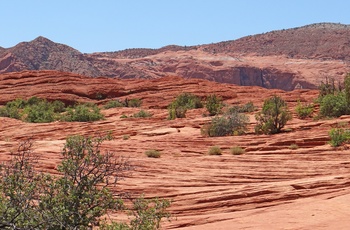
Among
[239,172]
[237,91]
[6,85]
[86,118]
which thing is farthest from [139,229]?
[6,85]

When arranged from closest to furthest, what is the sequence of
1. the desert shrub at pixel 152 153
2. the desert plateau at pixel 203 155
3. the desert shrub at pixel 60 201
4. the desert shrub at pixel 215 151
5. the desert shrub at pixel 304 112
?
the desert shrub at pixel 60 201
the desert plateau at pixel 203 155
the desert shrub at pixel 152 153
the desert shrub at pixel 215 151
the desert shrub at pixel 304 112

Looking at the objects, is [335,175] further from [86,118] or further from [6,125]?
[86,118]

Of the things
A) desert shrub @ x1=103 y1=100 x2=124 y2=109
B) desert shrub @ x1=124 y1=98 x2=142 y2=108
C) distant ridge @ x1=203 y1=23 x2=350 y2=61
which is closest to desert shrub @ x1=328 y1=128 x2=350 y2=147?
desert shrub @ x1=124 y1=98 x2=142 y2=108

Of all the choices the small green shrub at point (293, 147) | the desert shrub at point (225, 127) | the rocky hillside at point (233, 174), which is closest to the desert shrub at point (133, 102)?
the rocky hillside at point (233, 174)

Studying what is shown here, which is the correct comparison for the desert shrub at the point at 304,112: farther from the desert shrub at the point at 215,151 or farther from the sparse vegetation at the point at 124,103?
the sparse vegetation at the point at 124,103

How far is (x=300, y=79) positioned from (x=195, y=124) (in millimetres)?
51530

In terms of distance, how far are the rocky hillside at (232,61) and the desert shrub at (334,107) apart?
46.6 metres

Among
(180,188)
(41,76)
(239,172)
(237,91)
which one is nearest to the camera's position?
(180,188)

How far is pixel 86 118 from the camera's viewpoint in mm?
27328

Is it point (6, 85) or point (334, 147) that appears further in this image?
point (6, 85)

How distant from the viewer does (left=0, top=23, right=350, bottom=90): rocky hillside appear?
70.6 meters

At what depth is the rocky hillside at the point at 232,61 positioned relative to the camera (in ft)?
232

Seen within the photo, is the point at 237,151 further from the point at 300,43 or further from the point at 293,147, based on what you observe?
the point at 300,43

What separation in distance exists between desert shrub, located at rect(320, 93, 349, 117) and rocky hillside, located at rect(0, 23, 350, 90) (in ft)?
153
